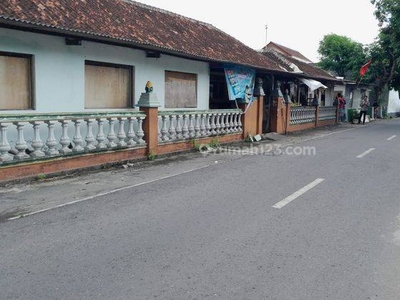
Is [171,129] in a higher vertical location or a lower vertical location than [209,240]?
higher

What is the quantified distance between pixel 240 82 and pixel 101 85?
6.19 metres

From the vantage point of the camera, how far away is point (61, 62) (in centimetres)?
973

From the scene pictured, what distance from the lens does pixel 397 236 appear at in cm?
505

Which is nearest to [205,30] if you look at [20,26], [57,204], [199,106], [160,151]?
[199,106]

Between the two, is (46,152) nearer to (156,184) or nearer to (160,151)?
(156,184)

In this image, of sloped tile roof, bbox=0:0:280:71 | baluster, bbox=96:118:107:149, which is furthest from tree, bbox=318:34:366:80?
baluster, bbox=96:118:107:149

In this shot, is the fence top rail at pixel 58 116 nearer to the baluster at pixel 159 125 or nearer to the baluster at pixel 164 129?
the baluster at pixel 159 125

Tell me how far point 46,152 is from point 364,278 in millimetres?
6594

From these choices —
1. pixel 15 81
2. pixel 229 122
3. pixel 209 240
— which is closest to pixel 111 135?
pixel 15 81

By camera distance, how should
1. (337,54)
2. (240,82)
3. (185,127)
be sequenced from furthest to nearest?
(337,54) → (240,82) → (185,127)

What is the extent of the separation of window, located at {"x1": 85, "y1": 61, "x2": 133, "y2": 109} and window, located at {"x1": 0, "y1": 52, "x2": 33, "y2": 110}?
1.70m

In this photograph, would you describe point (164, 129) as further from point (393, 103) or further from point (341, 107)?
point (393, 103)

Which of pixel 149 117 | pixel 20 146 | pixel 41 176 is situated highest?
pixel 149 117

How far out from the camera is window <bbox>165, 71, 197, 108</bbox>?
44.4ft
